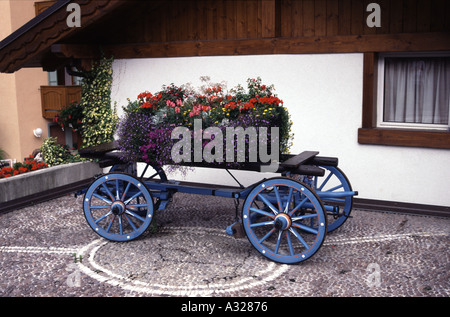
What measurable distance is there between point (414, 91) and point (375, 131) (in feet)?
2.93

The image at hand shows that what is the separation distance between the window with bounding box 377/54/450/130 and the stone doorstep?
18.0ft

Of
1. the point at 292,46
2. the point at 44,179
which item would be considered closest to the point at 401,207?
the point at 292,46

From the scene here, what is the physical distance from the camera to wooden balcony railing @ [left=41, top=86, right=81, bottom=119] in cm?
1675

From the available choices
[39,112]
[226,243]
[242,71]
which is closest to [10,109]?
[39,112]

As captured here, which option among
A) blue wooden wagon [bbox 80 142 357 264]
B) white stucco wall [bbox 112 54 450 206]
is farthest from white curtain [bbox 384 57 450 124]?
blue wooden wagon [bbox 80 142 357 264]

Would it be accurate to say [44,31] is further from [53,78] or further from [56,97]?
[53,78]

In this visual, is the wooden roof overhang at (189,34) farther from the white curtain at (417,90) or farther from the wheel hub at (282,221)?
the wheel hub at (282,221)

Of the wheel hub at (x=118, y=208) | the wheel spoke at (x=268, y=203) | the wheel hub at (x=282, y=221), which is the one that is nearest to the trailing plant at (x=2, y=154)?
the wheel hub at (x=118, y=208)

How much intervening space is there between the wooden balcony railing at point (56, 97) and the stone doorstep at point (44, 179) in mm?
6710

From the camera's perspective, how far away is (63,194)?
960cm

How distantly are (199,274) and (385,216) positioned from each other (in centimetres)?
→ 354

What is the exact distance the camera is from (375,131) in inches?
322

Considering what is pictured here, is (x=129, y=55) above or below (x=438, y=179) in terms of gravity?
above
